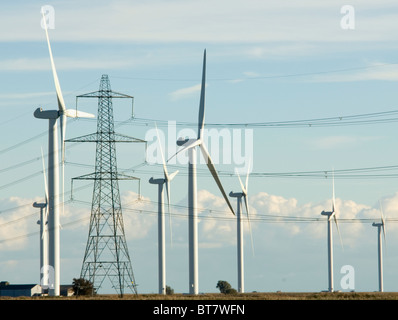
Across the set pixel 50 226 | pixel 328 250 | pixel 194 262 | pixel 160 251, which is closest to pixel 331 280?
pixel 328 250

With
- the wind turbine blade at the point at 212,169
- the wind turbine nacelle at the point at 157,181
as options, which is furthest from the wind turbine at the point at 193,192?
the wind turbine nacelle at the point at 157,181

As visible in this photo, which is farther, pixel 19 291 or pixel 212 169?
pixel 19 291

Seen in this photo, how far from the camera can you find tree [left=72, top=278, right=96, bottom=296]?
123 meters

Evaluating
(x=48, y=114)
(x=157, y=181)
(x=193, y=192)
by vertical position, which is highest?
(x=48, y=114)

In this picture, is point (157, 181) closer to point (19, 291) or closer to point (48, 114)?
point (48, 114)

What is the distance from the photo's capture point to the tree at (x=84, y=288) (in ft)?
403

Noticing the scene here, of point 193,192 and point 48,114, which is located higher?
point 48,114

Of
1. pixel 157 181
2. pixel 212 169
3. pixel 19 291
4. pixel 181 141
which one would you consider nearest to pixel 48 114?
pixel 181 141

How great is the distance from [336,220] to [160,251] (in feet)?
146

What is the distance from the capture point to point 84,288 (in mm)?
125000

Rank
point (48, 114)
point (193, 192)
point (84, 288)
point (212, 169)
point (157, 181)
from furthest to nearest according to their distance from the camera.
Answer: point (157, 181)
point (84, 288)
point (48, 114)
point (193, 192)
point (212, 169)

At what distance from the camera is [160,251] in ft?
499

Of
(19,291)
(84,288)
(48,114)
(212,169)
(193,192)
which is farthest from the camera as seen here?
(19,291)

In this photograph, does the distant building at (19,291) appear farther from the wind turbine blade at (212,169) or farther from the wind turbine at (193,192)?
the wind turbine blade at (212,169)
